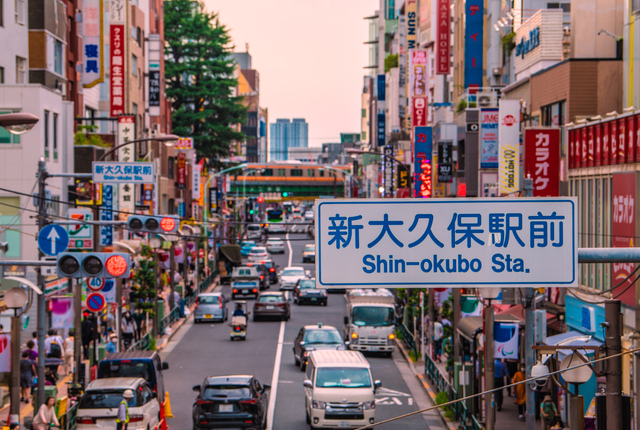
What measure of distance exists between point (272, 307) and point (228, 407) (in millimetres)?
26644

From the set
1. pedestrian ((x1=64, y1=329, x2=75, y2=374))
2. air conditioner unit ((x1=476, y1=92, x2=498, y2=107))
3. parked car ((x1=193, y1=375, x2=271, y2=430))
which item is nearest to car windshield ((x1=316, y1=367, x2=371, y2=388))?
parked car ((x1=193, y1=375, x2=271, y2=430))

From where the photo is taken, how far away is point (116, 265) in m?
23.0

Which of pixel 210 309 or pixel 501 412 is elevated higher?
pixel 210 309

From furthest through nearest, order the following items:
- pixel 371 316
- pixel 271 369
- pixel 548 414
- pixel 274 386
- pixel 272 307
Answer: pixel 272 307 → pixel 371 316 → pixel 271 369 → pixel 274 386 → pixel 548 414

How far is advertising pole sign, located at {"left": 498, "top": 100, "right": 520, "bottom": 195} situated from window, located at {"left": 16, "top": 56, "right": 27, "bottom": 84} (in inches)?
799

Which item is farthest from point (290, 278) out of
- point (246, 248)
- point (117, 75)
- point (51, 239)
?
point (51, 239)

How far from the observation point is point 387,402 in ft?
92.4

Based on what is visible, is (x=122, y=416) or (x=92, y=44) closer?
(x=122, y=416)

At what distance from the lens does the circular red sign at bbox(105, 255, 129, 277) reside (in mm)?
22672

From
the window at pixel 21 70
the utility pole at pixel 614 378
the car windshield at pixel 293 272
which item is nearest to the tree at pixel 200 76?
the car windshield at pixel 293 272

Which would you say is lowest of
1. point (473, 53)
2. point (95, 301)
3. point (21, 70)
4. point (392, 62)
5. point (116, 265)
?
point (95, 301)

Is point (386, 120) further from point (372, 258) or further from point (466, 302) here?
point (372, 258)

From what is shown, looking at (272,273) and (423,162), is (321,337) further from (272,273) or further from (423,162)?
(272,273)

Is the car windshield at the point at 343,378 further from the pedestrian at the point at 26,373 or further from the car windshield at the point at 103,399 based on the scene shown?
the pedestrian at the point at 26,373
